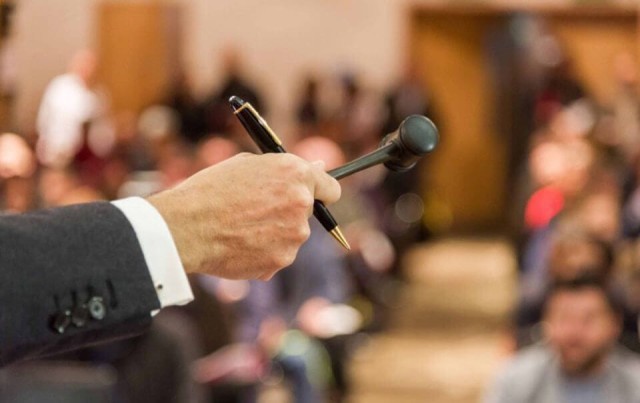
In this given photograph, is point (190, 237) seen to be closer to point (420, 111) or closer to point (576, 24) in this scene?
point (420, 111)

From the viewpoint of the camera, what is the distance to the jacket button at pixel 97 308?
1284mm

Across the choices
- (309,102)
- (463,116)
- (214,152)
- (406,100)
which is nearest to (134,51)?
(309,102)

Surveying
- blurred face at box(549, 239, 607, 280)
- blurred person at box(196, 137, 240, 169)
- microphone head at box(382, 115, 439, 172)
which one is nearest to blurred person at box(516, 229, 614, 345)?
blurred face at box(549, 239, 607, 280)

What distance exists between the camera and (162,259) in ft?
4.38

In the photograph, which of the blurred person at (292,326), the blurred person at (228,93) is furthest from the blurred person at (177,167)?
the blurred person at (228,93)

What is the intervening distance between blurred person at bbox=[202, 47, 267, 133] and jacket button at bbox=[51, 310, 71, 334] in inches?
465

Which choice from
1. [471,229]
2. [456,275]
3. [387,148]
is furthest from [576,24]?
[387,148]

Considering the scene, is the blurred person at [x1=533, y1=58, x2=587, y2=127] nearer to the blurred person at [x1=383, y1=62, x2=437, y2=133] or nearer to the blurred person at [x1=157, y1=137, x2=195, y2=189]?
the blurred person at [x1=383, y1=62, x2=437, y2=133]

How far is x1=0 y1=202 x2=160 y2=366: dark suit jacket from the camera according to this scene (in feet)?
3.99

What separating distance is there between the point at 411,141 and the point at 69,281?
1.38ft

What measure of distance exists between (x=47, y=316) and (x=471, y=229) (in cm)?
1465

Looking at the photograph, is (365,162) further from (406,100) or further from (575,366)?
(406,100)

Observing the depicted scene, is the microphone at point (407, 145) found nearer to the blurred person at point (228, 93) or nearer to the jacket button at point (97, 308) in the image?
the jacket button at point (97, 308)

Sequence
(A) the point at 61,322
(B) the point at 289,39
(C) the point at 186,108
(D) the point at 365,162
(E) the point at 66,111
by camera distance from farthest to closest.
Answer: (B) the point at 289,39, (C) the point at 186,108, (E) the point at 66,111, (D) the point at 365,162, (A) the point at 61,322
